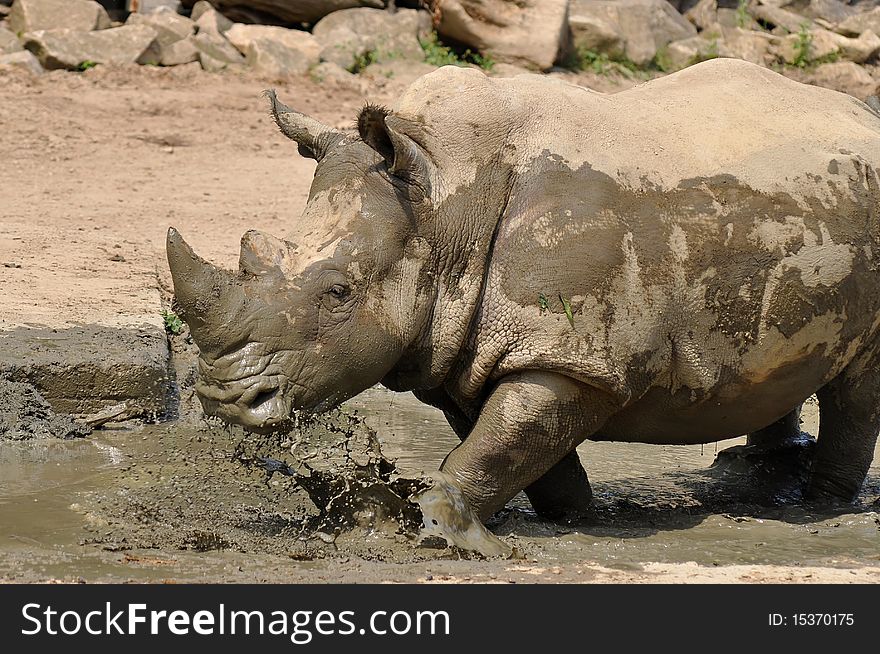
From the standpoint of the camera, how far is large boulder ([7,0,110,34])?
55.3ft

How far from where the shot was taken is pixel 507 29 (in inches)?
709

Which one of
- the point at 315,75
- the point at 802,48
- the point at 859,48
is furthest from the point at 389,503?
the point at 859,48

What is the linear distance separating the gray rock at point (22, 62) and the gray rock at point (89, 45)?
0.20m

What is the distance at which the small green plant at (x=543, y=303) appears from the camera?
19.0ft

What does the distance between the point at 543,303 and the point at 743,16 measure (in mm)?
16249

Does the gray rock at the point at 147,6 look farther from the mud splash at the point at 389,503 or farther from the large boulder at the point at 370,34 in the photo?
the mud splash at the point at 389,503

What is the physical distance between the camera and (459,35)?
1816 cm

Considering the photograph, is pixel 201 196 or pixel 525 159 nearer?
pixel 525 159

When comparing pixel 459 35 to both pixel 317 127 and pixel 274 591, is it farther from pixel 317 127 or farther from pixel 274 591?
pixel 274 591

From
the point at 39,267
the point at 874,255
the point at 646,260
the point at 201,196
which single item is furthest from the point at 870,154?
the point at 201,196

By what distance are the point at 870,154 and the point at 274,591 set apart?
10.7 feet

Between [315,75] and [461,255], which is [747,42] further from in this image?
[461,255]

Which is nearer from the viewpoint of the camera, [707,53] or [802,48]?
[707,53]

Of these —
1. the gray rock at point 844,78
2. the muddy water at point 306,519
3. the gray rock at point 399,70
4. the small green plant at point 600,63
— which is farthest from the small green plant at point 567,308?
the gray rock at point 844,78
